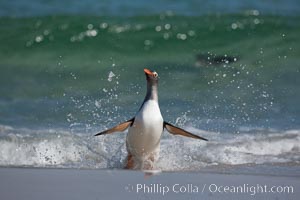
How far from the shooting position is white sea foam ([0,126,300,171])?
4.69m

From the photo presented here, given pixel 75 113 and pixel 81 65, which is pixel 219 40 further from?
pixel 75 113

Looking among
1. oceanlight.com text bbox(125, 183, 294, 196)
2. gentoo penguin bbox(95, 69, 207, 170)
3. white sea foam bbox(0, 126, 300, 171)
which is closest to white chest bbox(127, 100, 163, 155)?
gentoo penguin bbox(95, 69, 207, 170)

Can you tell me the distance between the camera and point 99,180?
12.5 feet

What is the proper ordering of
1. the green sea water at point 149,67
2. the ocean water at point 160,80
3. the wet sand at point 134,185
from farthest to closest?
the green sea water at point 149,67 → the ocean water at point 160,80 → the wet sand at point 134,185

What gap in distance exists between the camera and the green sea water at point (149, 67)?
6.90 m

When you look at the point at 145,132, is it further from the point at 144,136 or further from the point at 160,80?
the point at 160,80

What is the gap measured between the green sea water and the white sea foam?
53 centimetres

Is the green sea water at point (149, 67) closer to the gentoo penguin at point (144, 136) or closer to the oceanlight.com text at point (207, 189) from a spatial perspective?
the gentoo penguin at point (144, 136)

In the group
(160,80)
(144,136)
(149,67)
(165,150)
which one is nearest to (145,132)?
(144,136)

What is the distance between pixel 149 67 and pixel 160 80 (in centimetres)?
114

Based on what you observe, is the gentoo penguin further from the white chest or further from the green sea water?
the green sea water

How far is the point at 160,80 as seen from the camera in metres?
8.71

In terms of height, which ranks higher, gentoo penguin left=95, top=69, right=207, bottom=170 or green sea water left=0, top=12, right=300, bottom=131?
green sea water left=0, top=12, right=300, bottom=131

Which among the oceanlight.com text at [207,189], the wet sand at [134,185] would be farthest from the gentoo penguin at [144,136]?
the oceanlight.com text at [207,189]
